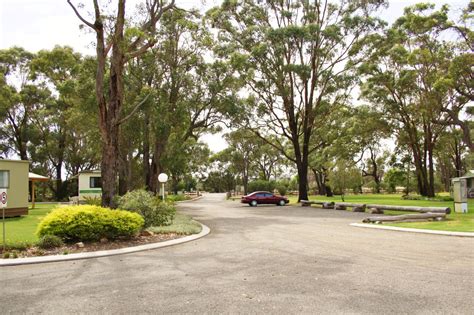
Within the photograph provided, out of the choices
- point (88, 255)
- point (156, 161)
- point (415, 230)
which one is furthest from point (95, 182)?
point (415, 230)

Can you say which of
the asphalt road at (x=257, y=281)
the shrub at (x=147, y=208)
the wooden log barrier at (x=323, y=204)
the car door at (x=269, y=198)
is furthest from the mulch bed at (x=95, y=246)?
the car door at (x=269, y=198)

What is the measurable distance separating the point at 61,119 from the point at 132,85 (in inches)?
835

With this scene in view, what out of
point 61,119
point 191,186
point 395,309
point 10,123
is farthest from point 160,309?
point 191,186

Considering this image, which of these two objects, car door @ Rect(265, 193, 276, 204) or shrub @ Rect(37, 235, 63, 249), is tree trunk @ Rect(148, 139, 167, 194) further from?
shrub @ Rect(37, 235, 63, 249)

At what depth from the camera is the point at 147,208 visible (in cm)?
1451

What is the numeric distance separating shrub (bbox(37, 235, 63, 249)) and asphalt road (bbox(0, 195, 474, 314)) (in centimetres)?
181

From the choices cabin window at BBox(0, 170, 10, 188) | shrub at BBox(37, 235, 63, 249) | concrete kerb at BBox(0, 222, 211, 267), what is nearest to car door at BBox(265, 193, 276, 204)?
cabin window at BBox(0, 170, 10, 188)

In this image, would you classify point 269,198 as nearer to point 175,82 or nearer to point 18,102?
point 175,82

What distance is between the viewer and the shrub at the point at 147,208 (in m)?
14.2

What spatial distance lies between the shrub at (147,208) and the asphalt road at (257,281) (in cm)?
409

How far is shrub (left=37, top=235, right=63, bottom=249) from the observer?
982 cm

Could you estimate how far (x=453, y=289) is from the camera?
19.6 ft

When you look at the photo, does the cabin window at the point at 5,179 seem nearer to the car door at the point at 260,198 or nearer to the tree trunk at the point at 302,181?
the car door at the point at 260,198

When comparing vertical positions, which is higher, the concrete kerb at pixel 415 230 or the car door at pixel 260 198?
the car door at pixel 260 198
